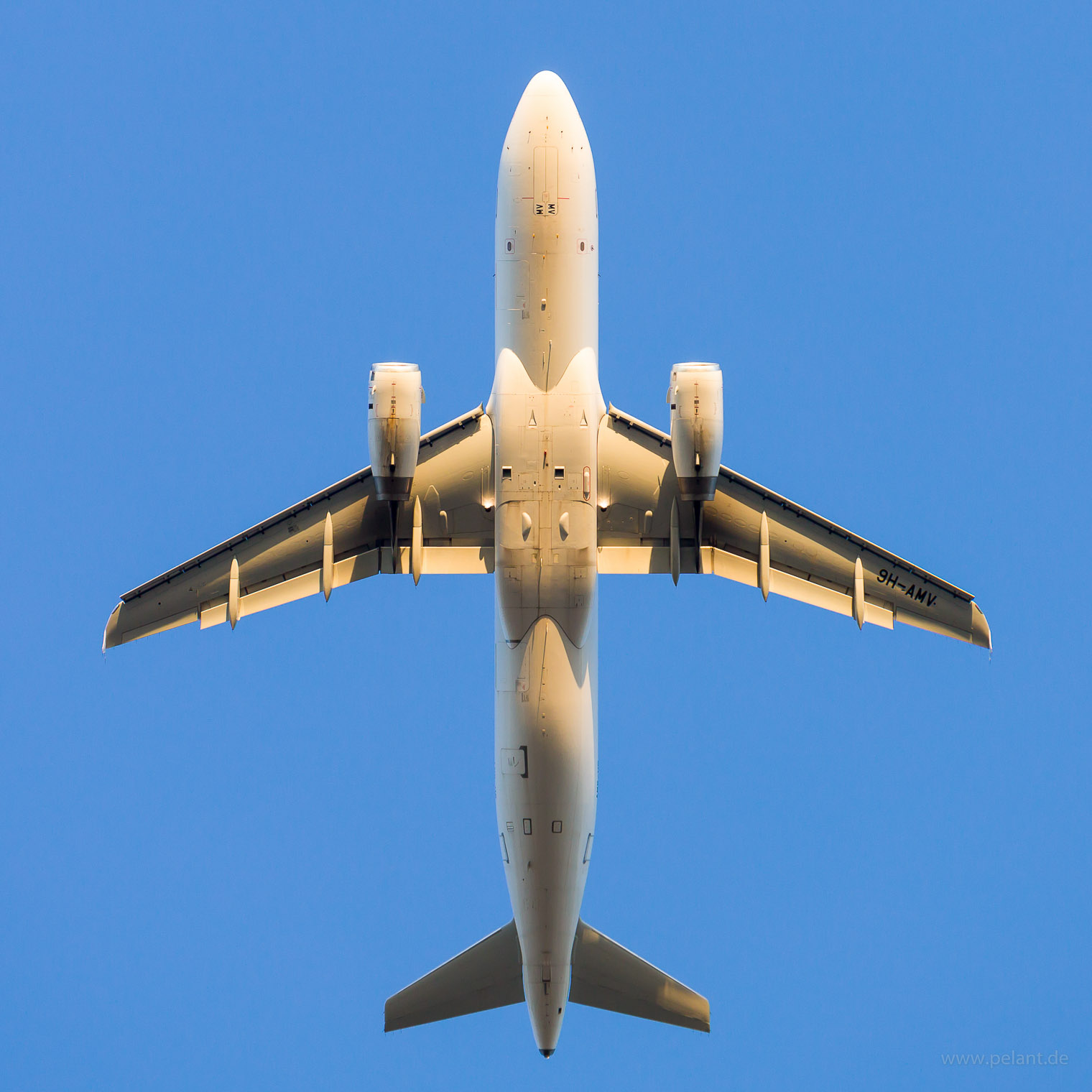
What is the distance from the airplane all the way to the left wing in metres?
0.04

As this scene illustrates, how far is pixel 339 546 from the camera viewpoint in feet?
126

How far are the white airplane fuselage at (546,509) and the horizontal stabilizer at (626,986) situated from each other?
1.65 meters

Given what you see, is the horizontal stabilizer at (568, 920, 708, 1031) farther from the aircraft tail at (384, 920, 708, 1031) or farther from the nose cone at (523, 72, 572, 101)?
the nose cone at (523, 72, 572, 101)

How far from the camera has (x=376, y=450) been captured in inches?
1411

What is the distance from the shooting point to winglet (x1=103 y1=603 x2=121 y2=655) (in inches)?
1517

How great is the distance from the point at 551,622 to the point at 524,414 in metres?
3.38

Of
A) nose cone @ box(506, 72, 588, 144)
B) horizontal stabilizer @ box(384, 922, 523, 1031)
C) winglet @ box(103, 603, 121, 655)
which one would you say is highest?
nose cone @ box(506, 72, 588, 144)

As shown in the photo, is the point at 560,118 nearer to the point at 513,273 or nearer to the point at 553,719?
the point at 513,273

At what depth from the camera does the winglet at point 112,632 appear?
126 feet

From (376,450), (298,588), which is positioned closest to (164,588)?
(298,588)

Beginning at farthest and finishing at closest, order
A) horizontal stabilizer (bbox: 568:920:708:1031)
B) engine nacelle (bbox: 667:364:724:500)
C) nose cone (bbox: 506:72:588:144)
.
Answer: horizontal stabilizer (bbox: 568:920:708:1031) < nose cone (bbox: 506:72:588:144) < engine nacelle (bbox: 667:364:724:500)

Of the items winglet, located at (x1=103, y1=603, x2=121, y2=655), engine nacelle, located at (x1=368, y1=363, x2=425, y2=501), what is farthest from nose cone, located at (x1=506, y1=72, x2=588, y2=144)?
winglet, located at (x1=103, y1=603, x2=121, y2=655)

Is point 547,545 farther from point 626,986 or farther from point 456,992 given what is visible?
point 456,992

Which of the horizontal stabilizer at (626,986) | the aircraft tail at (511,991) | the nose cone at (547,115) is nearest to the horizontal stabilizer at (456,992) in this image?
the aircraft tail at (511,991)
